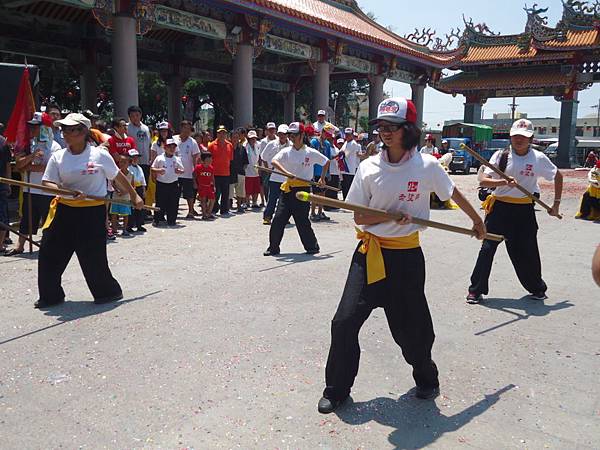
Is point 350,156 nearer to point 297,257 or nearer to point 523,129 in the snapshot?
A: point 297,257

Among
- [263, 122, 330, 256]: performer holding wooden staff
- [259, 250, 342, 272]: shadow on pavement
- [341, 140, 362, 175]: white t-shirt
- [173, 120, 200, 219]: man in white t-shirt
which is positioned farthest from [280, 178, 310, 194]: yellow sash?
[341, 140, 362, 175]: white t-shirt

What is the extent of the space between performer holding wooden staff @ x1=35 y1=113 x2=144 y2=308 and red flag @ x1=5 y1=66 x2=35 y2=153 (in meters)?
2.63

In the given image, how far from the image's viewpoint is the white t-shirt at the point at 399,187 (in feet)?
11.2

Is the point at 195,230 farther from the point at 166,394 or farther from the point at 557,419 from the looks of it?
the point at 557,419

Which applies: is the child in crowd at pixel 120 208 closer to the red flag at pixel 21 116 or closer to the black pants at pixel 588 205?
the red flag at pixel 21 116

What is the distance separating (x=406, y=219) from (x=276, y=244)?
463 centimetres

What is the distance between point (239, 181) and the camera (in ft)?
41.3

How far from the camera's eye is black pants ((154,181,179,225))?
10.2 metres

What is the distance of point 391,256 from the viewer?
3.48m

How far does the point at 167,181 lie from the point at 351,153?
4.61 meters

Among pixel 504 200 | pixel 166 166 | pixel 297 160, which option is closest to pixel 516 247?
pixel 504 200

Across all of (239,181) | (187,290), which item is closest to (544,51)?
(239,181)

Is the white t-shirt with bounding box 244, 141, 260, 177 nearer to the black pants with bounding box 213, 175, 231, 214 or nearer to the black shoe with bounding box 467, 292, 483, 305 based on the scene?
the black pants with bounding box 213, 175, 231, 214

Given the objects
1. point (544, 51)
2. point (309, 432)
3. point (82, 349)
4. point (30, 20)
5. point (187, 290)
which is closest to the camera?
point (309, 432)
